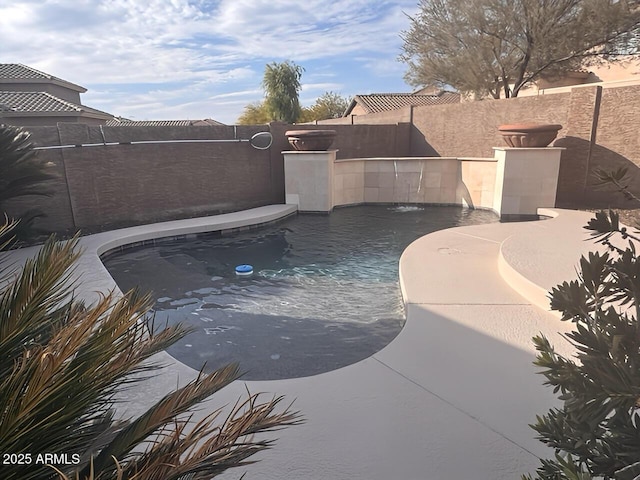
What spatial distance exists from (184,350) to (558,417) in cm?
375

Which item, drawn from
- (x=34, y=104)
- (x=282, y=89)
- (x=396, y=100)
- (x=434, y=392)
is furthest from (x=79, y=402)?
(x=282, y=89)

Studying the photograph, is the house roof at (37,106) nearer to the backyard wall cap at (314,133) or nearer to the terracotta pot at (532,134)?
the backyard wall cap at (314,133)

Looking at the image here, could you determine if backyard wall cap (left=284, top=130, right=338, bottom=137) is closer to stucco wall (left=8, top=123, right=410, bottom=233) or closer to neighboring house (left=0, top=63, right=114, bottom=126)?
stucco wall (left=8, top=123, right=410, bottom=233)

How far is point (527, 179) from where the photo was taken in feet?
32.8

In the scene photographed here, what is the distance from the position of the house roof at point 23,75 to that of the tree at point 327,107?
85.4 ft

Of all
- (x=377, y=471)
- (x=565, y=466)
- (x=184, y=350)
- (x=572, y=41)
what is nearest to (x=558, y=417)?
(x=565, y=466)

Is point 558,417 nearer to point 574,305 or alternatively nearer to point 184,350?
point 574,305

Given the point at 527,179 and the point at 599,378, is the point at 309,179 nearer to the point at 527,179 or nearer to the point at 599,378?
the point at 527,179

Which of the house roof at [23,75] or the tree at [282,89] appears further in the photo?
the tree at [282,89]

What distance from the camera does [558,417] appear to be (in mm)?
1536

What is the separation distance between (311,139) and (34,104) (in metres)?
14.9

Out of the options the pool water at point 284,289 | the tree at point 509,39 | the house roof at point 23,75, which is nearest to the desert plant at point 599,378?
the pool water at point 284,289

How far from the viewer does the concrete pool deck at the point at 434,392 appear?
2.45 metres

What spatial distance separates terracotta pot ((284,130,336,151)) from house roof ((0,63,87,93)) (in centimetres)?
2175
